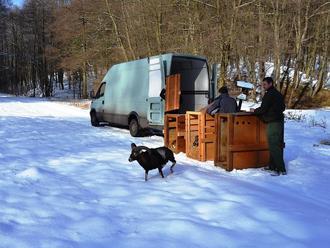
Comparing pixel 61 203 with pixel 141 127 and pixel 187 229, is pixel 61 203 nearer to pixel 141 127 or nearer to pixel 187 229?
pixel 187 229

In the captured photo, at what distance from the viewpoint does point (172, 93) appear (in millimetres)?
12086

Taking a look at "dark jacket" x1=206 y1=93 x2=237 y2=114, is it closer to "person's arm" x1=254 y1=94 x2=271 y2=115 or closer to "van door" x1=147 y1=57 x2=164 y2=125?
"person's arm" x1=254 y1=94 x2=271 y2=115

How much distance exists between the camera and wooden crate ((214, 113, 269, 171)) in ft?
28.7

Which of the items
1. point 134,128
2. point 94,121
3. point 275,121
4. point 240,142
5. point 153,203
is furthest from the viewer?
point 94,121

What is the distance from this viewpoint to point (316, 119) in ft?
65.5

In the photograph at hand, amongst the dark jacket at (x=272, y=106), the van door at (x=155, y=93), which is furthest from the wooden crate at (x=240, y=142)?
the van door at (x=155, y=93)

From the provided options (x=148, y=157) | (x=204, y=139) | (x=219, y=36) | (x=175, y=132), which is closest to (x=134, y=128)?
(x=175, y=132)

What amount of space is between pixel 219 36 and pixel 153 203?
56.0ft

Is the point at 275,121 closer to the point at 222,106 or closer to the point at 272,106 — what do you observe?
the point at 272,106

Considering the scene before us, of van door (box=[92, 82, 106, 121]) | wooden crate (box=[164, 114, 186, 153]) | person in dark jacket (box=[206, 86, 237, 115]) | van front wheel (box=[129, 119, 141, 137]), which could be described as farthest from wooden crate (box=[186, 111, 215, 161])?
van door (box=[92, 82, 106, 121])

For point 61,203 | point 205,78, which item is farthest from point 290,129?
point 61,203

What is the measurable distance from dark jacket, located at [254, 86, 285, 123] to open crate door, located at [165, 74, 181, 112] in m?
3.72

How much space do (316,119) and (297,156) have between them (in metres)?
10.3

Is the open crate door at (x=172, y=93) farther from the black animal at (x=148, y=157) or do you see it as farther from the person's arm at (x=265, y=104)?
the black animal at (x=148, y=157)
